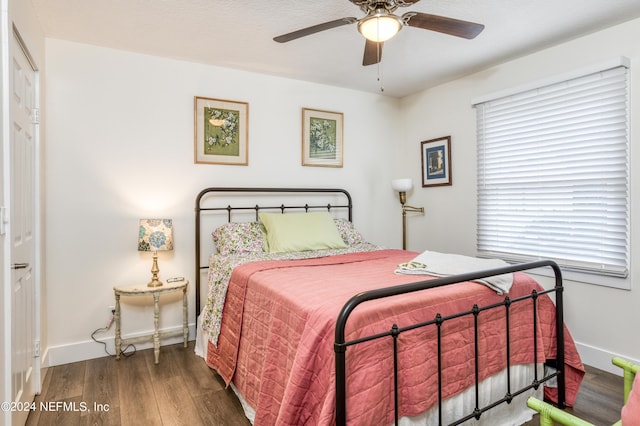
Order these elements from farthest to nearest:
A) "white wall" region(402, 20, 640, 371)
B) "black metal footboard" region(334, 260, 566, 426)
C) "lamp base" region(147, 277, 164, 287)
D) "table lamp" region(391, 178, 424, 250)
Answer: "table lamp" region(391, 178, 424, 250) → "lamp base" region(147, 277, 164, 287) → "white wall" region(402, 20, 640, 371) → "black metal footboard" region(334, 260, 566, 426)

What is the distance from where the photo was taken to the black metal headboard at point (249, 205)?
315 cm

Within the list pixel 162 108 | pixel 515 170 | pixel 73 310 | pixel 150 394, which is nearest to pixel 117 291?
pixel 73 310

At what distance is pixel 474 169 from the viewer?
11.6 feet

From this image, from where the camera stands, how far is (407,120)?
432 cm

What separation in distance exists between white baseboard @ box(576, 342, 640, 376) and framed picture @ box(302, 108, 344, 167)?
2705 millimetres

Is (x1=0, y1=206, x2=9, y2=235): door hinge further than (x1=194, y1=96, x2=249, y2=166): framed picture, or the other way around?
(x1=194, y1=96, x2=249, y2=166): framed picture

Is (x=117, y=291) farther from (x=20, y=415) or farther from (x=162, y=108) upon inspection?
(x=162, y=108)

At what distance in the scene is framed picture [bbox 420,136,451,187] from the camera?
3.79 metres

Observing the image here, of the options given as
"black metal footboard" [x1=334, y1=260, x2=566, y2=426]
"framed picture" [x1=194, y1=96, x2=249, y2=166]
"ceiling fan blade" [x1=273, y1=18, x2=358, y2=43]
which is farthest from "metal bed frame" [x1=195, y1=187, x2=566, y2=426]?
"framed picture" [x1=194, y1=96, x2=249, y2=166]

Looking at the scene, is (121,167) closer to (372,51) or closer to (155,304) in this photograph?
(155,304)

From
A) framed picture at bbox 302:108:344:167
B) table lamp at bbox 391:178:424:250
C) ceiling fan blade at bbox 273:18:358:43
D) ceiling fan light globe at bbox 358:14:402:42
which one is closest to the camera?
ceiling fan light globe at bbox 358:14:402:42

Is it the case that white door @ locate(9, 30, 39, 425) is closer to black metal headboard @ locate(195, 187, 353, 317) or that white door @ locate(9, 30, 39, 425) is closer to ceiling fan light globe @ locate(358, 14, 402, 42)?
black metal headboard @ locate(195, 187, 353, 317)

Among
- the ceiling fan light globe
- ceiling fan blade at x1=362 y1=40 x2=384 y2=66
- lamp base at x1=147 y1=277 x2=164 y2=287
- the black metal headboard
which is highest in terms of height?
ceiling fan blade at x1=362 y1=40 x2=384 y2=66

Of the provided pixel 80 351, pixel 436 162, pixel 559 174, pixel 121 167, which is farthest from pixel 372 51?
pixel 80 351
